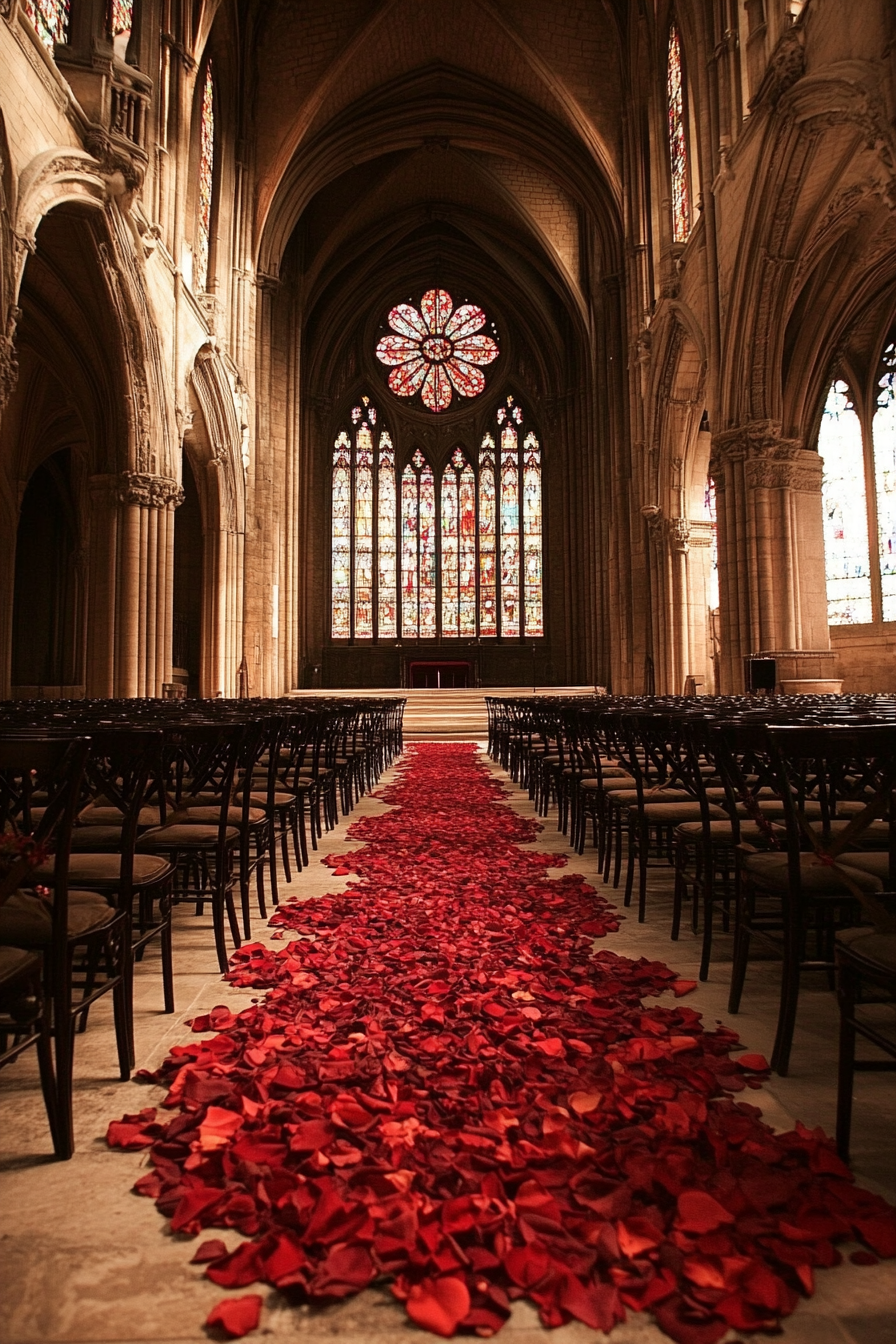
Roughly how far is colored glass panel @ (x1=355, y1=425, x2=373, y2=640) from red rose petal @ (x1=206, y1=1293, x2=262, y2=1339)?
82.5ft

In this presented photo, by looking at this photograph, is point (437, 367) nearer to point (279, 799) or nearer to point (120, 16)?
point (120, 16)

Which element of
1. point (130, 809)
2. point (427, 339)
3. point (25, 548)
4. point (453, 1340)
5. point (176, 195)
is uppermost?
point (427, 339)

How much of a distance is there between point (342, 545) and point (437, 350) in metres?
7.32

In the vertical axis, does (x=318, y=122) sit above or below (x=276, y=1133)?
above

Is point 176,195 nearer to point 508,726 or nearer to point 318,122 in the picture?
point 318,122

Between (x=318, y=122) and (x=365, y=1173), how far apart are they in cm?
2184

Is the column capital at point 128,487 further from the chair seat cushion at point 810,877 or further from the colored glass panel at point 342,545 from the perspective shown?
the colored glass panel at point 342,545

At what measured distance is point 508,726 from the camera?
38.1 feet

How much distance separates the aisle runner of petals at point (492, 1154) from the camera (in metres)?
1.30

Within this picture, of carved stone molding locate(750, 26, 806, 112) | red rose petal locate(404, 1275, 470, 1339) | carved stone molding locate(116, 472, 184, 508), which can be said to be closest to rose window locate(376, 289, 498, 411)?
carved stone molding locate(116, 472, 184, 508)

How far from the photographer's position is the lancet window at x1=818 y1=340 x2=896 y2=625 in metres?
17.4

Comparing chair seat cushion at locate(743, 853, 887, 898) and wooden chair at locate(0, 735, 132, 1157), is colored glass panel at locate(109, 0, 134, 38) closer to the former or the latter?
wooden chair at locate(0, 735, 132, 1157)

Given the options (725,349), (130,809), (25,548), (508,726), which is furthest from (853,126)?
(25,548)

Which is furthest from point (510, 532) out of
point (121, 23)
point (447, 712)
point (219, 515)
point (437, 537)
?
point (121, 23)
